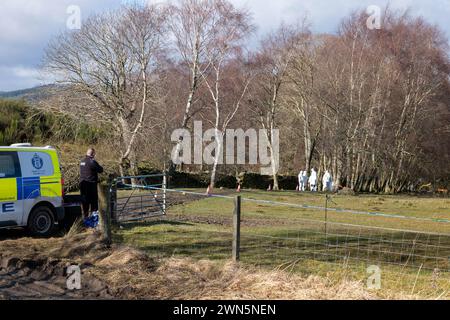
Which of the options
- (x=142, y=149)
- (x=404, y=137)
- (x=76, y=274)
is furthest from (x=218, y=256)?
(x=404, y=137)

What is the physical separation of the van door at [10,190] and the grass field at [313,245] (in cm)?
219

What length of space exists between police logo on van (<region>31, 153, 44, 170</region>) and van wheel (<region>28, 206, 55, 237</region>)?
896 millimetres

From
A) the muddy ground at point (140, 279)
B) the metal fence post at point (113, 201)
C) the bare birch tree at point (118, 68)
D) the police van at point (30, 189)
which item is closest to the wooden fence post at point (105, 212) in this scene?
the muddy ground at point (140, 279)

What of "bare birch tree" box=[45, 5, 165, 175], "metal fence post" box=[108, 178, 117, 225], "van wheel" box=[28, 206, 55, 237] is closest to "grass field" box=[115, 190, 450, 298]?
"metal fence post" box=[108, 178, 117, 225]

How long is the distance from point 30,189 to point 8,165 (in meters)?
0.68

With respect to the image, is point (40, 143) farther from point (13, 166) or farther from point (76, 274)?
point (76, 274)

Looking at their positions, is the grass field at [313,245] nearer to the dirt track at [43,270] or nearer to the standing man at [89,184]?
the standing man at [89,184]

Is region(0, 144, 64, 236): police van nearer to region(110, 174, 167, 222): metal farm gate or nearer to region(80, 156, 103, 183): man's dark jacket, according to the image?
region(80, 156, 103, 183): man's dark jacket

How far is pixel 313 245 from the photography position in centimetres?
1301

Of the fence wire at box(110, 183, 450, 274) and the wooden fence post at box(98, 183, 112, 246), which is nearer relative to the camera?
the wooden fence post at box(98, 183, 112, 246)

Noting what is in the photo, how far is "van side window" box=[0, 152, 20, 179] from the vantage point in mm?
11367

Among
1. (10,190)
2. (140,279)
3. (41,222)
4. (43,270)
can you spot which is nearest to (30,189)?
(10,190)

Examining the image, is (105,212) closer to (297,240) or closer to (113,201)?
(113,201)
